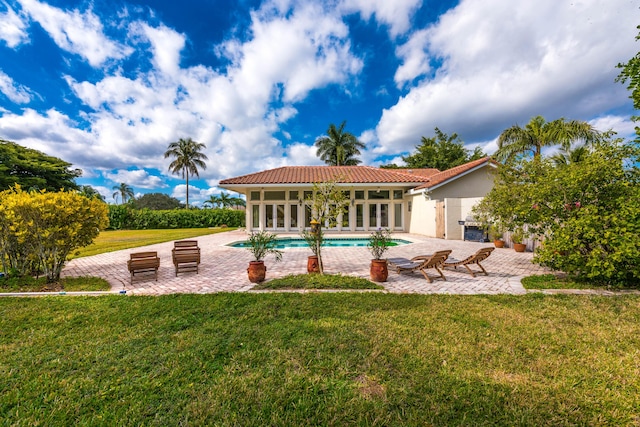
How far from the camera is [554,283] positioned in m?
6.64

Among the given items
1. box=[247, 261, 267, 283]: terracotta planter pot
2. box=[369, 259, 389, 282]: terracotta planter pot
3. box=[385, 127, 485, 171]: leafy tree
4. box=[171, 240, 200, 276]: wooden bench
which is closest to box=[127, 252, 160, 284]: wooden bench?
box=[171, 240, 200, 276]: wooden bench

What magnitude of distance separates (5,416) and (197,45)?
1797 cm

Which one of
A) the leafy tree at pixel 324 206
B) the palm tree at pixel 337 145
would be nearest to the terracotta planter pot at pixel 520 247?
the leafy tree at pixel 324 206

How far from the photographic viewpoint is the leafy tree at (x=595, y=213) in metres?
5.84

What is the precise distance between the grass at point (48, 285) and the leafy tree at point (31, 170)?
99.6 feet

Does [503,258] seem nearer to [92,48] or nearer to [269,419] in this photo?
[269,419]

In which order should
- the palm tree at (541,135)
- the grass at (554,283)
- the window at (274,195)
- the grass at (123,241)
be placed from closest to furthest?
1. the grass at (554,283)
2. the grass at (123,241)
3. the palm tree at (541,135)
4. the window at (274,195)

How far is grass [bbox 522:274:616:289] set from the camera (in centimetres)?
638

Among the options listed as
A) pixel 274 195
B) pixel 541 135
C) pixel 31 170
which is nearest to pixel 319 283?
pixel 274 195

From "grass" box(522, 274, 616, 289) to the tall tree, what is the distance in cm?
3386

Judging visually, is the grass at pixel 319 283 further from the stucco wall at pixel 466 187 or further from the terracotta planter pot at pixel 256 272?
the stucco wall at pixel 466 187

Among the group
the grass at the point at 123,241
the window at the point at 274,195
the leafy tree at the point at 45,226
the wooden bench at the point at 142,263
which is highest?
the window at the point at 274,195

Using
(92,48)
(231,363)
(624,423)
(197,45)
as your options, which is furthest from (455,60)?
(92,48)

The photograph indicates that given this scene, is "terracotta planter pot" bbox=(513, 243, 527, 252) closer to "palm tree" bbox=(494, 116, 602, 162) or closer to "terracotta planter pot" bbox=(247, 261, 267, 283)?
"palm tree" bbox=(494, 116, 602, 162)
